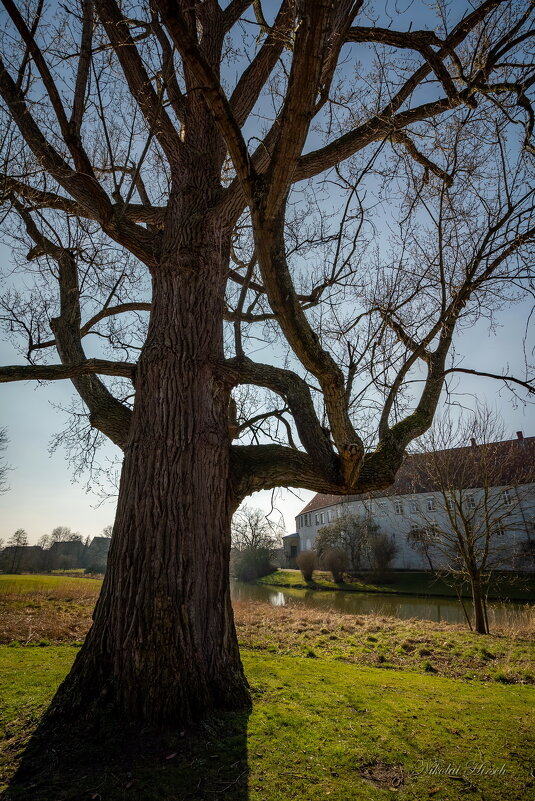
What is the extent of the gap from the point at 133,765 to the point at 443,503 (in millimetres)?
18853

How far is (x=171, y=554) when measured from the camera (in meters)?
3.27

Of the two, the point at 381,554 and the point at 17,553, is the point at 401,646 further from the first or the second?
the point at 17,553

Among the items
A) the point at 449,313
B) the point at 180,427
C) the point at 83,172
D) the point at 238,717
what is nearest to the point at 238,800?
the point at 238,717

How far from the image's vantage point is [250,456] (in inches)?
166

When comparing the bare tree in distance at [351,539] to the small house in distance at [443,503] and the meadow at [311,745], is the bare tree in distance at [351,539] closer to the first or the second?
the small house in distance at [443,503]

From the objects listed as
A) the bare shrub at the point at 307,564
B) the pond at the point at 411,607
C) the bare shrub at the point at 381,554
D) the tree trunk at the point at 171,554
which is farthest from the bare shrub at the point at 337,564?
the tree trunk at the point at 171,554

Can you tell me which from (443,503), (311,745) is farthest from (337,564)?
(311,745)

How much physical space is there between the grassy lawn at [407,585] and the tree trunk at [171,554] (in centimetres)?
2046

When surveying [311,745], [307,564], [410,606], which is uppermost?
[311,745]

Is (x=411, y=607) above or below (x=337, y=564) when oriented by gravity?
below

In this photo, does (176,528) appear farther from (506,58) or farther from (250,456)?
(506,58)

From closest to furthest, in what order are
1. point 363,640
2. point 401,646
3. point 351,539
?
point 401,646 < point 363,640 < point 351,539

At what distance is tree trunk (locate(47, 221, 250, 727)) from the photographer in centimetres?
301

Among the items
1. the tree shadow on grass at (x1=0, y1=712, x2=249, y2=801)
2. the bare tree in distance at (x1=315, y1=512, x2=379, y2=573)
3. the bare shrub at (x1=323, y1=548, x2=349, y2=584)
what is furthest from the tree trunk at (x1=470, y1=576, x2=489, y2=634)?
the bare shrub at (x1=323, y1=548, x2=349, y2=584)
